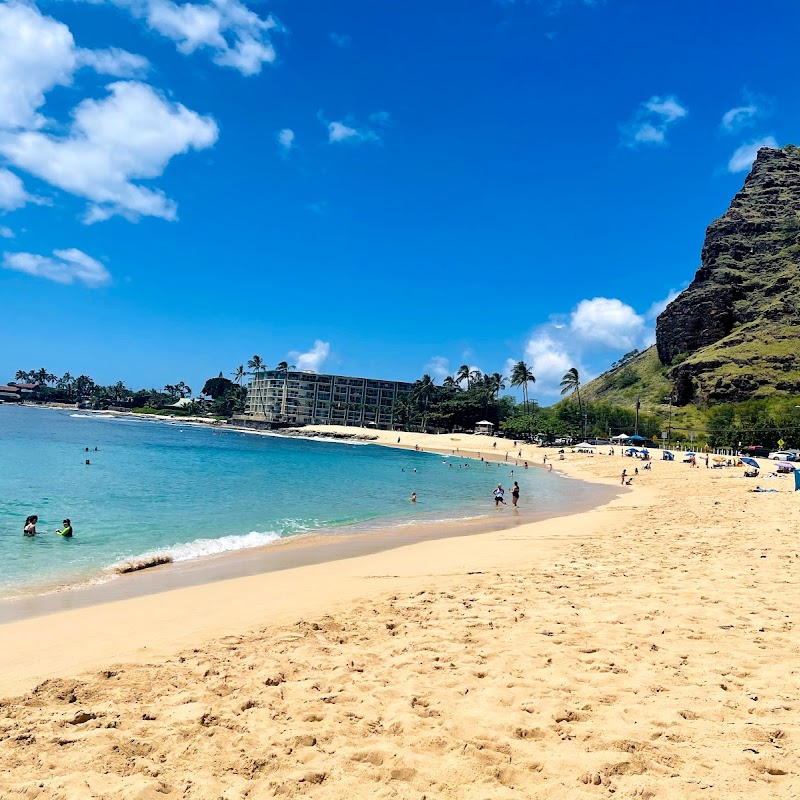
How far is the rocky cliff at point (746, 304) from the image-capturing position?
9688cm

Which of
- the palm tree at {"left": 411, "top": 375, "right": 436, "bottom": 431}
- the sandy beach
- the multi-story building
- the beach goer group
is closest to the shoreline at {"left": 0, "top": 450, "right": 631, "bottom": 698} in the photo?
the sandy beach

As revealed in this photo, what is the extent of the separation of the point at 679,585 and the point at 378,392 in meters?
142

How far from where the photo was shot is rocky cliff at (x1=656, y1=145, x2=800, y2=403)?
96875 mm

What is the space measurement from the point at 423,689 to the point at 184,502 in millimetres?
22862

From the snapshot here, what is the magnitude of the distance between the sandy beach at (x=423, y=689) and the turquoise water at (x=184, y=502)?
19.2 feet

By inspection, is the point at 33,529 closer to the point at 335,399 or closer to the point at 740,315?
the point at 335,399

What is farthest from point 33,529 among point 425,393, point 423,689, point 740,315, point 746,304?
point 746,304

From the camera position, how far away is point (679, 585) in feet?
32.5

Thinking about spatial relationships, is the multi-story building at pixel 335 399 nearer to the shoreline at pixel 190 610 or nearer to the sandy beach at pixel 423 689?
the shoreline at pixel 190 610

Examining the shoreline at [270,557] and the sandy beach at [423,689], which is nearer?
the sandy beach at [423,689]

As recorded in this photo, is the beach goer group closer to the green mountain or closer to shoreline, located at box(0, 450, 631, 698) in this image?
shoreline, located at box(0, 450, 631, 698)

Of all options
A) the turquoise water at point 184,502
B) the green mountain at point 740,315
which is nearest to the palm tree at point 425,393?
the green mountain at point 740,315

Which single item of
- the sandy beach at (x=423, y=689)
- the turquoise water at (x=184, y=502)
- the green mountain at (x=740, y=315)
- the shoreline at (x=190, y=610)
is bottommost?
the turquoise water at (x=184, y=502)

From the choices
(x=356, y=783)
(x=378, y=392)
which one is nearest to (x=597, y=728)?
(x=356, y=783)
